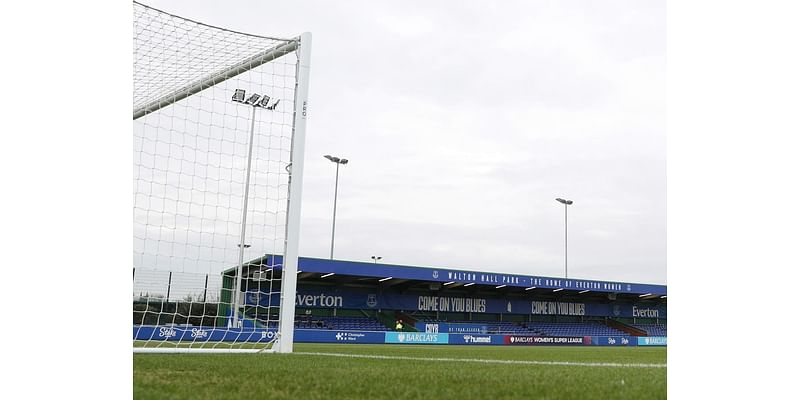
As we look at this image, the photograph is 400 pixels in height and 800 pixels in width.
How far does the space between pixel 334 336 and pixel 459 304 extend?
14341mm

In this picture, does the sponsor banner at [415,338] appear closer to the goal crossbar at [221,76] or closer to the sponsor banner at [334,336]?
the sponsor banner at [334,336]

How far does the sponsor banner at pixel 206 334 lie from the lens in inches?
351

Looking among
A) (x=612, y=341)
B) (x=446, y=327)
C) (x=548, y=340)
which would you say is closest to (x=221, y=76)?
(x=548, y=340)

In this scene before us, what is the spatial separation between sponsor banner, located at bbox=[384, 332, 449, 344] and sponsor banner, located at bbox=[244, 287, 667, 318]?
6.83 meters

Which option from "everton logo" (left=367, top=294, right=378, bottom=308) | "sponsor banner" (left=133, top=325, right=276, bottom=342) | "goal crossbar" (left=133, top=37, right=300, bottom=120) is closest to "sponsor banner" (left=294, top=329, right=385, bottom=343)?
"everton logo" (left=367, top=294, right=378, bottom=308)

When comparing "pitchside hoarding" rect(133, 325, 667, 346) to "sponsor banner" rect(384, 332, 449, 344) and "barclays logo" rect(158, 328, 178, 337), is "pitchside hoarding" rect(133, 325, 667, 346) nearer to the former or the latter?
"sponsor banner" rect(384, 332, 449, 344)

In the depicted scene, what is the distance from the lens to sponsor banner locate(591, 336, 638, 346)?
92.6 feet

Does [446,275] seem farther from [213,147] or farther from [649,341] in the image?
[213,147]

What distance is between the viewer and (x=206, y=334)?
12.0 metres

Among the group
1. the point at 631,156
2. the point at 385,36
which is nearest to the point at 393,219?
the point at 631,156

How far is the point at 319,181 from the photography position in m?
41.5

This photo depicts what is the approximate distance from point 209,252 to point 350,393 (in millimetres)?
5865
